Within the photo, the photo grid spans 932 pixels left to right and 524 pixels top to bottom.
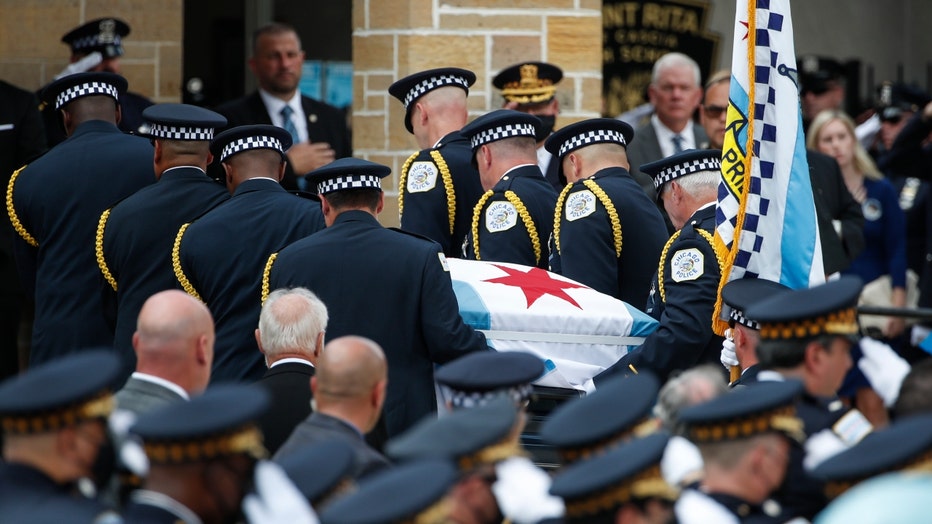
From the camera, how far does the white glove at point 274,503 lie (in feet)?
13.5

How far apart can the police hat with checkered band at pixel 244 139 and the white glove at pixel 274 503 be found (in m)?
3.36

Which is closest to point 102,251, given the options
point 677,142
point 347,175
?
point 347,175

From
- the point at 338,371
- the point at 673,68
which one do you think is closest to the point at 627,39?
the point at 673,68

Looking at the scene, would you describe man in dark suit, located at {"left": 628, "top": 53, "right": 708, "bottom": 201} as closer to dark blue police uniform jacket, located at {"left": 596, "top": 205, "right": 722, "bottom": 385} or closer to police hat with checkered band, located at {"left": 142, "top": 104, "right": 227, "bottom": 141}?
dark blue police uniform jacket, located at {"left": 596, "top": 205, "right": 722, "bottom": 385}

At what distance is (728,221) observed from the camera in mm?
6883

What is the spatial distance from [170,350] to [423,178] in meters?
2.77

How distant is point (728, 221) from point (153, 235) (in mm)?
2289

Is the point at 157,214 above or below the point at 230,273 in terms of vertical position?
above

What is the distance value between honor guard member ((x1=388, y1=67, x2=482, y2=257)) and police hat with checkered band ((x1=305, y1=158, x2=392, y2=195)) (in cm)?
91

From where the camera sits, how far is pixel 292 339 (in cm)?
620

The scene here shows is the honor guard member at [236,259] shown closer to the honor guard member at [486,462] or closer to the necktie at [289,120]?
the honor guard member at [486,462]

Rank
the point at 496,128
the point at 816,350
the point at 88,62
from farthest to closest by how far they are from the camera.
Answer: the point at 88,62
the point at 496,128
the point at 816,350

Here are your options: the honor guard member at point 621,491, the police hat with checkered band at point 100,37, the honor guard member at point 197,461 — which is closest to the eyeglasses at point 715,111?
the police hat with checkered band at point 100,37

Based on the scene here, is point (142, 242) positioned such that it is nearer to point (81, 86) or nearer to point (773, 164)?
point (81, 86)
